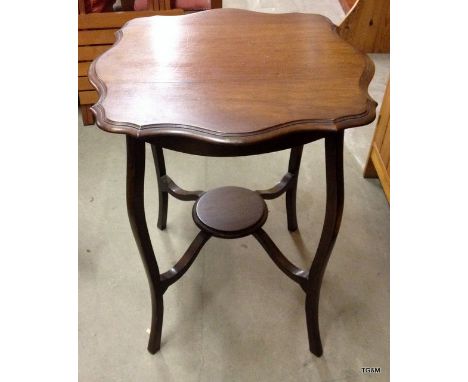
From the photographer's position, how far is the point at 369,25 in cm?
258

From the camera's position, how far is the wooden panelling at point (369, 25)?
2.47 m

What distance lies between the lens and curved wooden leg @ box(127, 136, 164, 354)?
0.86 m

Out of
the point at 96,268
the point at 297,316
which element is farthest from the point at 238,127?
the point at 96,268

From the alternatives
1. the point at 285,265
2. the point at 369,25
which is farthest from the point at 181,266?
the point at 369,25

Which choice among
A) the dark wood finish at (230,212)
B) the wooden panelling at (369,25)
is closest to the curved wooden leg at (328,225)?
the dark wood finish at (230,212)

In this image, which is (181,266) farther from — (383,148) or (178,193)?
(383,148)

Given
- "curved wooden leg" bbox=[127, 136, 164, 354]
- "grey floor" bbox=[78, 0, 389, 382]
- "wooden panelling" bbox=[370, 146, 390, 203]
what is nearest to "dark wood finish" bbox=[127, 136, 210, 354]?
"curved wooden leg" bbox=[127, 136, 164, 354]

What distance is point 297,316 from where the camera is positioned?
1280 millimetres

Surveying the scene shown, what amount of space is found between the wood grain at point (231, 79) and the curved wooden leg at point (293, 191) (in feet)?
1.31

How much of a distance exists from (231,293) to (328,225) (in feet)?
1.62

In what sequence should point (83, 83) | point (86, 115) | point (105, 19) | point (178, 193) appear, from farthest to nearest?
point (86, 115), point (83, 83), point (105, 19), point (178, 193)

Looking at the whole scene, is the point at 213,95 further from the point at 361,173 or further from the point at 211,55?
the point at 361,173

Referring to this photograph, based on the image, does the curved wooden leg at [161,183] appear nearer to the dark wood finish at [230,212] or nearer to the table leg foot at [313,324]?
the dark wood finish at [230,212]

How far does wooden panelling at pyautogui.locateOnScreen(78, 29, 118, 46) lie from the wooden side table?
0.81 metres
